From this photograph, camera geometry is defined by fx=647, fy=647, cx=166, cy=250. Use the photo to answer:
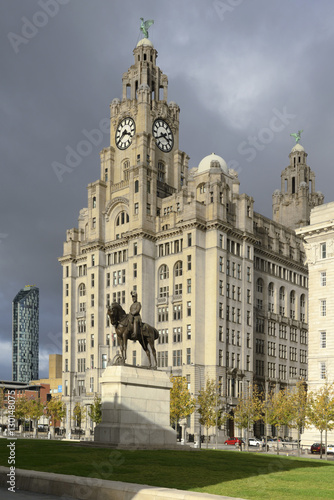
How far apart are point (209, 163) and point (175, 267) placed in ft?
75.9

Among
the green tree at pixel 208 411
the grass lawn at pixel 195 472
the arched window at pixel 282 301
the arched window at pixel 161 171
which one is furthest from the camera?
the arched window at pixel 282 301

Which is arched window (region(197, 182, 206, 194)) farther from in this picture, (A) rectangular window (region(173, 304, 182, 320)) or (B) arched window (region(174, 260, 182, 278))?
(A) rectangular window (region(173, 304, 182, 320))

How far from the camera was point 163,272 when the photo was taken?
404ft

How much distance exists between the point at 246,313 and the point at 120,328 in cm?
7778

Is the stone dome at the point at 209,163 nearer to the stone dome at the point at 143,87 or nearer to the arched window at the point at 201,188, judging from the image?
the arched window at the point at 201,188

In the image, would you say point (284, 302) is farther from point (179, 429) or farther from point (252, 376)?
point (179, 429)

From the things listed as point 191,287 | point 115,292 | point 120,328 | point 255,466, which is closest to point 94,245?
point 115,292

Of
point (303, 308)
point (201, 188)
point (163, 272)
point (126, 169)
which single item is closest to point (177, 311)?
point (163, 272)

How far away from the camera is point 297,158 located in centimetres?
16112

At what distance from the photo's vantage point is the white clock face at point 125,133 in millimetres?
137750

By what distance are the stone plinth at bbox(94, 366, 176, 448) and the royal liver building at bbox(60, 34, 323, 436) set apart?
6524 centimetres

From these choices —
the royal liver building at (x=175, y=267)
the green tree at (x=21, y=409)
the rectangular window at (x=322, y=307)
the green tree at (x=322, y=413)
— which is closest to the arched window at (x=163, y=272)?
the royal liver building at (x=175, y=267)

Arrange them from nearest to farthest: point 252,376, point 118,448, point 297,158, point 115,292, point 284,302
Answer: point 118,448, point 252,376, point 115,292, point 284,302, point 297,158

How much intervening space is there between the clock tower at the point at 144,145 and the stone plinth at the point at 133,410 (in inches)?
3098
